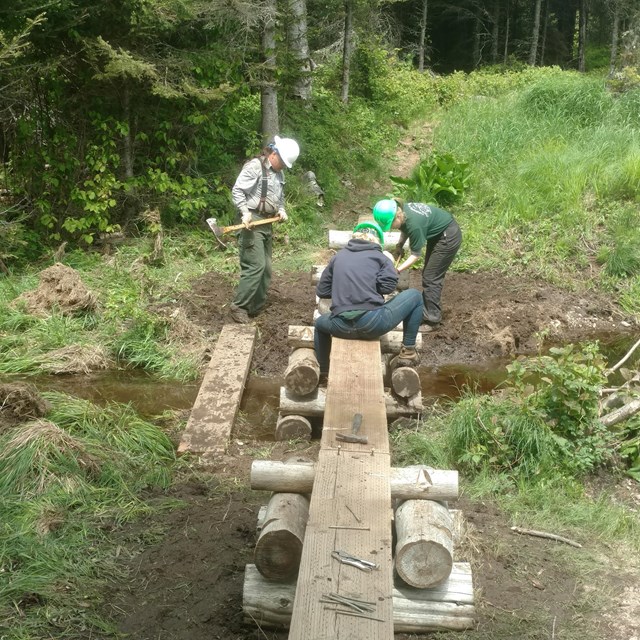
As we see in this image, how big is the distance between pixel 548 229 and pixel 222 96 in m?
5.00

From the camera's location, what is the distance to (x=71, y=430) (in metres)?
5.80

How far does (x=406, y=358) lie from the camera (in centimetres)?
652

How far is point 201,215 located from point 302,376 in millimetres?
5709

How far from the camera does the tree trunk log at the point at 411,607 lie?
12.8 ft

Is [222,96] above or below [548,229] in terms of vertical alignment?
above

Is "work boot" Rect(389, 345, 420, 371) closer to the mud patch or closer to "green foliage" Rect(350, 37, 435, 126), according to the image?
the mud patch

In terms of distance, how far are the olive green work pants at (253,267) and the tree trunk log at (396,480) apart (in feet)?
14.2

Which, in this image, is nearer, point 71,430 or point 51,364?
point 71,430

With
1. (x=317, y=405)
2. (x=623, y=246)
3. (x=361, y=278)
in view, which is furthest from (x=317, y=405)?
(x=623, y=246)

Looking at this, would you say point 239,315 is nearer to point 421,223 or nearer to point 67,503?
point 421,223

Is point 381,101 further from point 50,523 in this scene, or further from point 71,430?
point 50,523

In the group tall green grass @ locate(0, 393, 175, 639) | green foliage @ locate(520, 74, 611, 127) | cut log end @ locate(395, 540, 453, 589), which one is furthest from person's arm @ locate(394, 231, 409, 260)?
green foliage @ locate(520, 74, 611, 127)

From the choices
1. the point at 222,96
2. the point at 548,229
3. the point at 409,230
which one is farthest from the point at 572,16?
the point at 409,230

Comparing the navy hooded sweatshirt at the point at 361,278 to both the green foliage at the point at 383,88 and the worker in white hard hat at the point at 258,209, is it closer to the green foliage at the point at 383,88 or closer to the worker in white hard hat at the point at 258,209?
the worker in white hard hat at the point at 258,209
